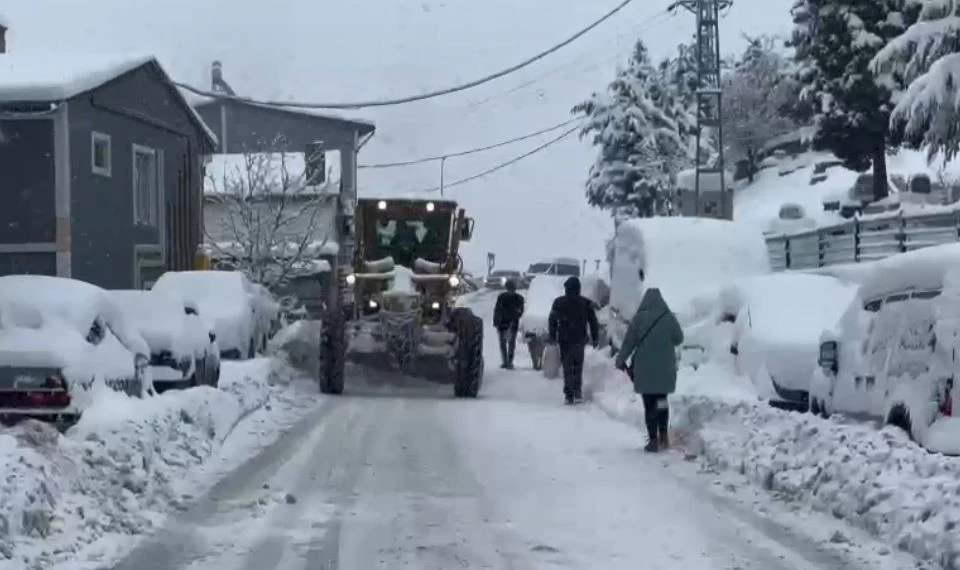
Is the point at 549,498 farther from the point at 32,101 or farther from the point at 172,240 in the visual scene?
the point at 172,240

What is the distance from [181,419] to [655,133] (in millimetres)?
53464

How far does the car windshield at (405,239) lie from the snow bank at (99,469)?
904cm

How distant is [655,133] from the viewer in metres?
65.2

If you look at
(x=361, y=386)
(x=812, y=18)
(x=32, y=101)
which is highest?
(x=812, y=18)

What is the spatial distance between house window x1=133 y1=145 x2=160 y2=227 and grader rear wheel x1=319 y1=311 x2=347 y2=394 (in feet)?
30.0

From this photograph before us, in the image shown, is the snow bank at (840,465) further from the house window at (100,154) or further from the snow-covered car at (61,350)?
the house window at (100,154)

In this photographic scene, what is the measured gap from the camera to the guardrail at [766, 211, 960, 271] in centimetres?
2561

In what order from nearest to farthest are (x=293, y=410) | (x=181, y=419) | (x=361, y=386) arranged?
(x=181, y=419) < (x=293, y=410) < (x=361, y=386)

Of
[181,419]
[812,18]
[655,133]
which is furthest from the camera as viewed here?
[655,133]

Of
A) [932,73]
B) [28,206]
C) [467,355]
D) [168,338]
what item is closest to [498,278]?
[28,206]

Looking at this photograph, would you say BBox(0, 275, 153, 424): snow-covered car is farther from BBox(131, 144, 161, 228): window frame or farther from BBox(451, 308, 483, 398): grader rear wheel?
BBox(131, 144, 161, 228): window frame

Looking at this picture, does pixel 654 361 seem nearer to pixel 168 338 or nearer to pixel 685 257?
pixel 168 338

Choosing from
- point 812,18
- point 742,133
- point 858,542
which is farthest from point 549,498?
point 742,133

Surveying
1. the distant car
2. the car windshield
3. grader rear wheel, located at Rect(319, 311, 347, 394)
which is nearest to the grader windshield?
the car windshield
